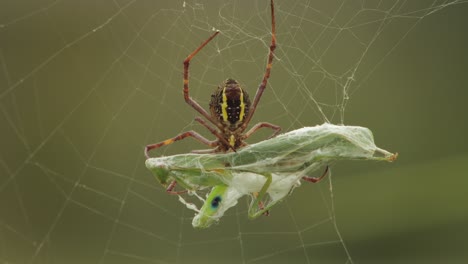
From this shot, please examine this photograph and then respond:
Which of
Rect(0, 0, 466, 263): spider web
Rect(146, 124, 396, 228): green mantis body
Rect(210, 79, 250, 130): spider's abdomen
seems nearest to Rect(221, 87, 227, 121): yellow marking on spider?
Rect(210, 79, 250, 130): spider's abdomen

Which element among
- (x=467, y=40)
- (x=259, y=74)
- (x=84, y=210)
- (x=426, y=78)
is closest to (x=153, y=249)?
(x=84, y=210)

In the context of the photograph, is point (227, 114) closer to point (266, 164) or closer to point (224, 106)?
point (224, 106)

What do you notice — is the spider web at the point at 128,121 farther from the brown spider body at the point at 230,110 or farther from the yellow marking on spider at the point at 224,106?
the yellow marking on spider at the point at 224,106

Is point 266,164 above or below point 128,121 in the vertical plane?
above

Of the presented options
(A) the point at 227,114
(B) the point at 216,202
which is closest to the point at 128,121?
(A) the point at 227,114

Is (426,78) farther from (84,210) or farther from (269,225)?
(84,210)

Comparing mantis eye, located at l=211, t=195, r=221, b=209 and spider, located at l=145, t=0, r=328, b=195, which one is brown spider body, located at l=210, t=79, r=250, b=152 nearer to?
spider, located at l=145, t=0, r=328, b=195

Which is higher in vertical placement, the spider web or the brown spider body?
the brown spider body
